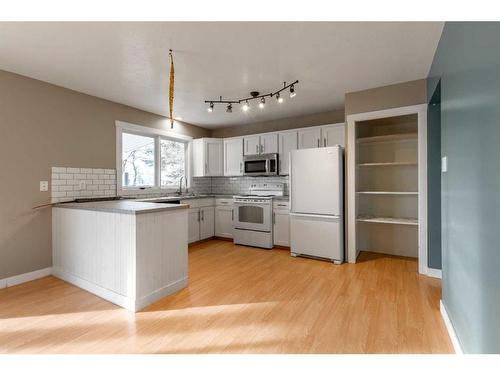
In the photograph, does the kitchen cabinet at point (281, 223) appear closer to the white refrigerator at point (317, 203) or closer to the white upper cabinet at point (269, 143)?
the white refrigerator at point (317, 203)

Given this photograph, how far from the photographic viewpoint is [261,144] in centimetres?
486

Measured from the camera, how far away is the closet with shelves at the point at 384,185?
3.54m

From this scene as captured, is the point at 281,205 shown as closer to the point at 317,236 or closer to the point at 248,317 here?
the point at 317,236

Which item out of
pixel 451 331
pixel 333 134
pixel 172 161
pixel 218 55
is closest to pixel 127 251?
pixel 218 55

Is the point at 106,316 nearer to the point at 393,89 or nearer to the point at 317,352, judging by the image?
the point at 317,352

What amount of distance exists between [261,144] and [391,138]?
2.14 meters

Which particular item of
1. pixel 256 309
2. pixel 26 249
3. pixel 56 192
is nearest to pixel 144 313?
pixel 256 309

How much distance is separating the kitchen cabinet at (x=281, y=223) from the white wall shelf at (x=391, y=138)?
1525mm

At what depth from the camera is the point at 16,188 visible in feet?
9.32

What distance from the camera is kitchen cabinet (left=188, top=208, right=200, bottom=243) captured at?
4.52 metres

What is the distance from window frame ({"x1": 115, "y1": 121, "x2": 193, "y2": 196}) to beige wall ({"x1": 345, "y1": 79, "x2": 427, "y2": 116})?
121 inches

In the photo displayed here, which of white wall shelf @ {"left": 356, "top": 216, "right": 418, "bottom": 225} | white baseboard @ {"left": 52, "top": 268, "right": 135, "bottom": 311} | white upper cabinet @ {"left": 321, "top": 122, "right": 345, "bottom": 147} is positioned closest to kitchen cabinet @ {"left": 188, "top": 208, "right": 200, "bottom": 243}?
white baseboard @ {"left": 52, "top": 268, "right": 135, "bottom": 311}

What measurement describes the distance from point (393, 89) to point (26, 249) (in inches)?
186
